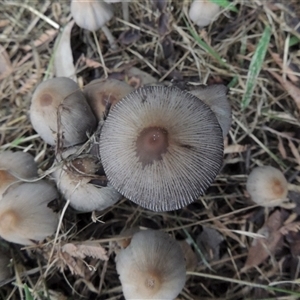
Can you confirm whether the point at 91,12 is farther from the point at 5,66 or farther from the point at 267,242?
the point at 267,242

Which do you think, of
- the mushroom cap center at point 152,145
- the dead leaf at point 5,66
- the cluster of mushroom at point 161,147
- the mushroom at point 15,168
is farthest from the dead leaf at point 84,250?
the dead leaf at point 5,66

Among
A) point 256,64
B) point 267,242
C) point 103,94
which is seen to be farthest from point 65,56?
point 267,242

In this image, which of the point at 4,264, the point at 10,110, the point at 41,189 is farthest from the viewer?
the point at 10,110

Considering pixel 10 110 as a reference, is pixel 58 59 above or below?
above

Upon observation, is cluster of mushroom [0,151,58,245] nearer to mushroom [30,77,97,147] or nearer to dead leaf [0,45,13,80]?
mushroom [30,77,97,147]

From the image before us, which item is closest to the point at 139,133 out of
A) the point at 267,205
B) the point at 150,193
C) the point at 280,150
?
the point at 150,193

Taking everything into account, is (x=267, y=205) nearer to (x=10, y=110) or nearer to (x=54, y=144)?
(x=54, y=144)

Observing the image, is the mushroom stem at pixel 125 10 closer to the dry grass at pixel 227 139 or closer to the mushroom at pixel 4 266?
the dry grass at pixel 227 139

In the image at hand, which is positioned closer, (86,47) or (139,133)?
(139,133)
